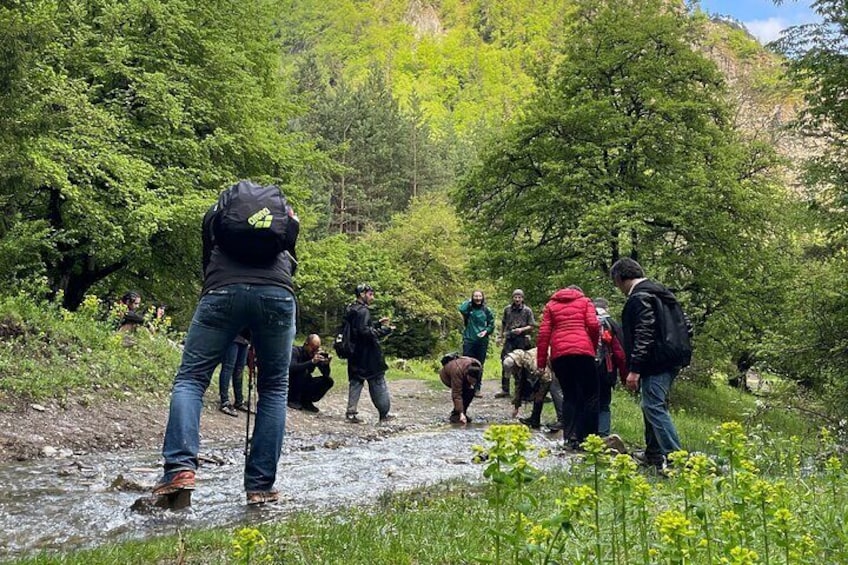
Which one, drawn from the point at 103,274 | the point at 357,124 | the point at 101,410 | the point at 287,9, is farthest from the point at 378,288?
the point at 101,410

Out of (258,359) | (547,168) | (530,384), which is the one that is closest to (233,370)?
(530,384)

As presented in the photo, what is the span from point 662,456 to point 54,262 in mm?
15047

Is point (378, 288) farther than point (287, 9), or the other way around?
point (378, 288)

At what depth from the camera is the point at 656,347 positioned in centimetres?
687

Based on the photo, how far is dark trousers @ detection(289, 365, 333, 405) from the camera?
39.4 feet

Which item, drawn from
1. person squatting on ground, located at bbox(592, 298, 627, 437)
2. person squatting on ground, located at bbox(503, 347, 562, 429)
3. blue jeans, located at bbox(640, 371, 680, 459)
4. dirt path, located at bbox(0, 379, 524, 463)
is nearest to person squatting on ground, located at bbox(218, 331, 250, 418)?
dirt path, located at bbox(0, 379, 524, 463)

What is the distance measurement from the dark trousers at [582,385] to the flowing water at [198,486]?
4.81 ft

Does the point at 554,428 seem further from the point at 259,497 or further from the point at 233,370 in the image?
the point at 259,497

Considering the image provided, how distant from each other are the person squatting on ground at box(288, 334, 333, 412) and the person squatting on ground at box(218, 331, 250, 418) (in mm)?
933

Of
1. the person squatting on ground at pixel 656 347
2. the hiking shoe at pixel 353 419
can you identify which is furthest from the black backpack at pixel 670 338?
the hiking shoe at pixel 353 419

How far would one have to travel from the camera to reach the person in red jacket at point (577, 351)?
8.30m

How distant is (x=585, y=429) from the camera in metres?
8.41

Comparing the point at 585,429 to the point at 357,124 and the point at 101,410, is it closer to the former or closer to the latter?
the point at 101,410

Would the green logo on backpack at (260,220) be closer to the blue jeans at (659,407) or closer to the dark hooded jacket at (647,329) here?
the dark hooded jacket at (647,329)
